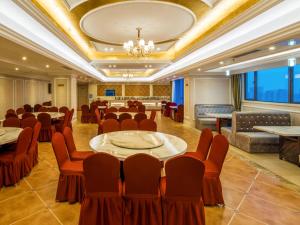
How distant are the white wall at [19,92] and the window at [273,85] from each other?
12.2 metres

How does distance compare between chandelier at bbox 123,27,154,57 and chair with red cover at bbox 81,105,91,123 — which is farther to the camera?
chair with red cover at bbox 81,105,91,123

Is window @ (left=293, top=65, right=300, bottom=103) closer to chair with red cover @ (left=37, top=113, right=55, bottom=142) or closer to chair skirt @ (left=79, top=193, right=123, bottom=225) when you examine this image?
chair skirt @ (left=79, top=193, right=123, bottom=225)

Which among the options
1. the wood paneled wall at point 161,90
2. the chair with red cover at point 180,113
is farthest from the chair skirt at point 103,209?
the wood paneled wall at point 161,90

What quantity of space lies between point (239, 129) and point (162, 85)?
15.2 m

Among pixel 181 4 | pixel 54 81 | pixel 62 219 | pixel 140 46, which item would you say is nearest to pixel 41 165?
pixel 62 219

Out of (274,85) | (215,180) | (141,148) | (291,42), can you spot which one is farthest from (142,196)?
(274,85)

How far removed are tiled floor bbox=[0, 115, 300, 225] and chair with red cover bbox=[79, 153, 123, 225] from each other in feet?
1.71

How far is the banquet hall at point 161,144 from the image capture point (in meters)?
2.22

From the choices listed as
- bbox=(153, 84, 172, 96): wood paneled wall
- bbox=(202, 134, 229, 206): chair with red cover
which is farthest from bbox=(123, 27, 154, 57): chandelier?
bbox=(153, 84, 172, 96): wood paneled wall

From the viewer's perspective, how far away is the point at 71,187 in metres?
2.99

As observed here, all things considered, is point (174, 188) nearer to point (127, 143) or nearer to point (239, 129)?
point (127, 143)

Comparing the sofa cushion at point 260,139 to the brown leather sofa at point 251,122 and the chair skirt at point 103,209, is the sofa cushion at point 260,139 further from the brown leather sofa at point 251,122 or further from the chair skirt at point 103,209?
the chair skirt at point 103,209

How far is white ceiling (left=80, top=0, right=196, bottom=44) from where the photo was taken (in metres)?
4.32

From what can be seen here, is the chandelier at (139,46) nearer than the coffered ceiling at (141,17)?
No
